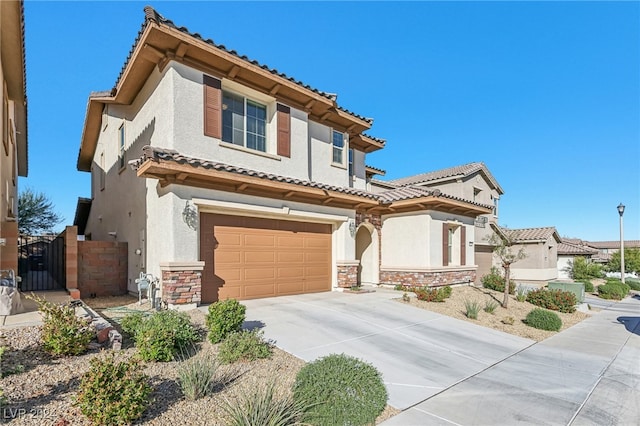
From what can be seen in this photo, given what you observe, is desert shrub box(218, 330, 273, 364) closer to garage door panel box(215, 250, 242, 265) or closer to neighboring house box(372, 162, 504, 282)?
garage door panel box(215, 250, 242, 265)

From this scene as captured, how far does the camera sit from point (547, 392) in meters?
5.17

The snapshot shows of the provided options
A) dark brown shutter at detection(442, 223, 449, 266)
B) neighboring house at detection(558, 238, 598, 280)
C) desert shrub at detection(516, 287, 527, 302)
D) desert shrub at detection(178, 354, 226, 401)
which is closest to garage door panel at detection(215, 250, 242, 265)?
desert shrub at detection(178, 354, 226, 401)

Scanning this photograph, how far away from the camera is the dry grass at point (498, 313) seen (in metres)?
9.36

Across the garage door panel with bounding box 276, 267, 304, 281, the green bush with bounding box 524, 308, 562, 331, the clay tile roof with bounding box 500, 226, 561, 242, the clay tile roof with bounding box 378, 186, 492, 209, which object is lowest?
the green bush with bounding box 524, 308, 562, 331

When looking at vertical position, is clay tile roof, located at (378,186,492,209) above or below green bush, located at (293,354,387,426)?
above

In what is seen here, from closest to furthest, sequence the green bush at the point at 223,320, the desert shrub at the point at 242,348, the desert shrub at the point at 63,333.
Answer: the desert shrub at the point at 63,333, the desert shrub at the point at 242,348, the green bush at the point at 223,320

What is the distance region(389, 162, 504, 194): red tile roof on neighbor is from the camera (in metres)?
22.5

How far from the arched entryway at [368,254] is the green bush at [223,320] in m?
9.42

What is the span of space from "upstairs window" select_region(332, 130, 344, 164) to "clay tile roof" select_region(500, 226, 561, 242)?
1642 cm

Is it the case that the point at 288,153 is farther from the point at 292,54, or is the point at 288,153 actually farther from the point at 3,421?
the point at 3,421

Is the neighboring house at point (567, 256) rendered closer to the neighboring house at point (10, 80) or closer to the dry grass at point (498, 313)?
the dry grass at point (498, 313)

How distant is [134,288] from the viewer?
10.4 m

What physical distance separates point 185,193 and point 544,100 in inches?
684

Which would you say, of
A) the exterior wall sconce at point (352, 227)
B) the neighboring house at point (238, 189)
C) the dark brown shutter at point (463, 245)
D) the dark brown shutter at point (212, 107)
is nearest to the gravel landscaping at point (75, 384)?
the neighboring house at point (238, 189)
